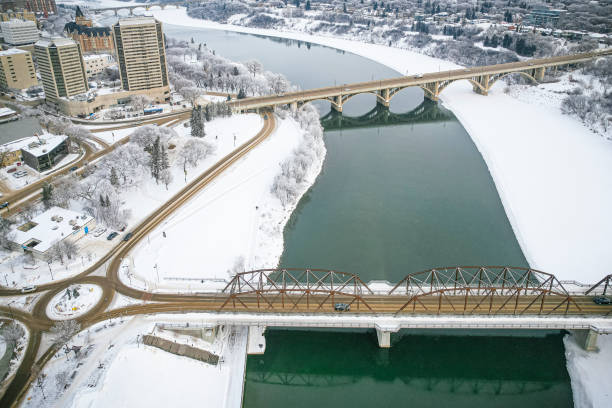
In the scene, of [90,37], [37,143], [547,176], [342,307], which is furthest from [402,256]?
[90,37]

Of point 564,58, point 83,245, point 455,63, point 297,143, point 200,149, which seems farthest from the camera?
point 455,63

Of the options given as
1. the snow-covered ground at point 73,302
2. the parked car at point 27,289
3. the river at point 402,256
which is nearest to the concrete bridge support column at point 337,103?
the river at point 402,256

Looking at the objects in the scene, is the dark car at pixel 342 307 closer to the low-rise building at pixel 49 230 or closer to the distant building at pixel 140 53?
the low-rise building at pixel 49 230

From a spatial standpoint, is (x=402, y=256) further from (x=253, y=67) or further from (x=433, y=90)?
(x=253, y=67)

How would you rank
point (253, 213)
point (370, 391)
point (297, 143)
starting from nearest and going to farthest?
point (370, 391), point (253, 213), point (297, 143)

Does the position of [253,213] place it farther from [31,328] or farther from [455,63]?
[455,63]

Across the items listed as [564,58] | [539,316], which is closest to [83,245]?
[539,316]
